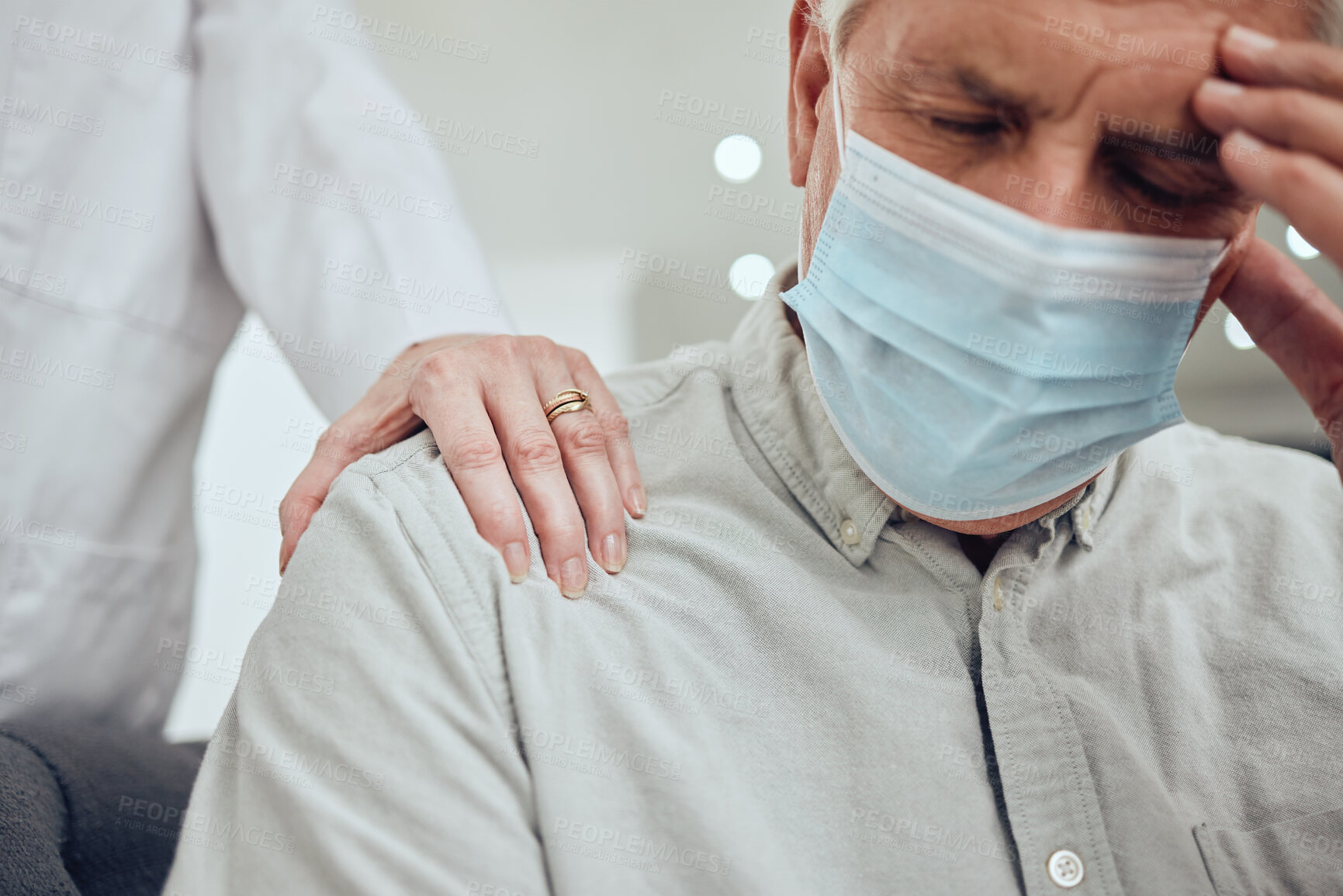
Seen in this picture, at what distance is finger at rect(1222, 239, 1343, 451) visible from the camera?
85cm

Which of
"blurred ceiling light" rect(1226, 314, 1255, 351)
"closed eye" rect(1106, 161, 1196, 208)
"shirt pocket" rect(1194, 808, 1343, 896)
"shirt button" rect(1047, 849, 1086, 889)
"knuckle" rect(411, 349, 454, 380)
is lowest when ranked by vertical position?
"blurred ceiling light" rect(1226, 314, 1255, 351)

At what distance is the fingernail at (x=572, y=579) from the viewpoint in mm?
691

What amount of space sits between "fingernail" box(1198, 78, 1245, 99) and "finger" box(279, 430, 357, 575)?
0.78m

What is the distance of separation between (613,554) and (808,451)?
230mm

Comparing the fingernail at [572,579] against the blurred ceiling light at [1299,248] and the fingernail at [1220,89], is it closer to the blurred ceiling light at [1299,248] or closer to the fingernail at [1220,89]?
the fingernail at [1220,89]

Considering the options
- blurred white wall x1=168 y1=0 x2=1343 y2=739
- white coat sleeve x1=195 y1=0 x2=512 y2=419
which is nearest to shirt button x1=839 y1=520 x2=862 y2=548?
white coat sleeve x1=195 y1=0 x2=512 y2=419

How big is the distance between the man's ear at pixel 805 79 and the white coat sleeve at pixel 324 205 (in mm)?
496

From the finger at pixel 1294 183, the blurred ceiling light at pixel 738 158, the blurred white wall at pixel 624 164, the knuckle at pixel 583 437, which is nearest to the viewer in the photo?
the finger at pixel 1294 183

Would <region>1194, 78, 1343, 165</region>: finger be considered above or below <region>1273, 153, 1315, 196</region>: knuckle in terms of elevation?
above

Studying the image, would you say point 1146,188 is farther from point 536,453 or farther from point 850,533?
point 536,453

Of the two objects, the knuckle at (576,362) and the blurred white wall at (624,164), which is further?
the blurred white wall at (624,164)

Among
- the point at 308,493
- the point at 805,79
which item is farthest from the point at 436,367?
the point at 805,79

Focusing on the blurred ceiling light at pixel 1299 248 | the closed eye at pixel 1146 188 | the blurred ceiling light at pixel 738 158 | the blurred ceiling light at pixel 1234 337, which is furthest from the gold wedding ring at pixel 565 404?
the blurred ceiling light at pixel 1299 248

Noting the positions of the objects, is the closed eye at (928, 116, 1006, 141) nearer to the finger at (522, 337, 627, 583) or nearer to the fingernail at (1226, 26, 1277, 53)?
the fingernail at (1226, 26, 1277, 53)
